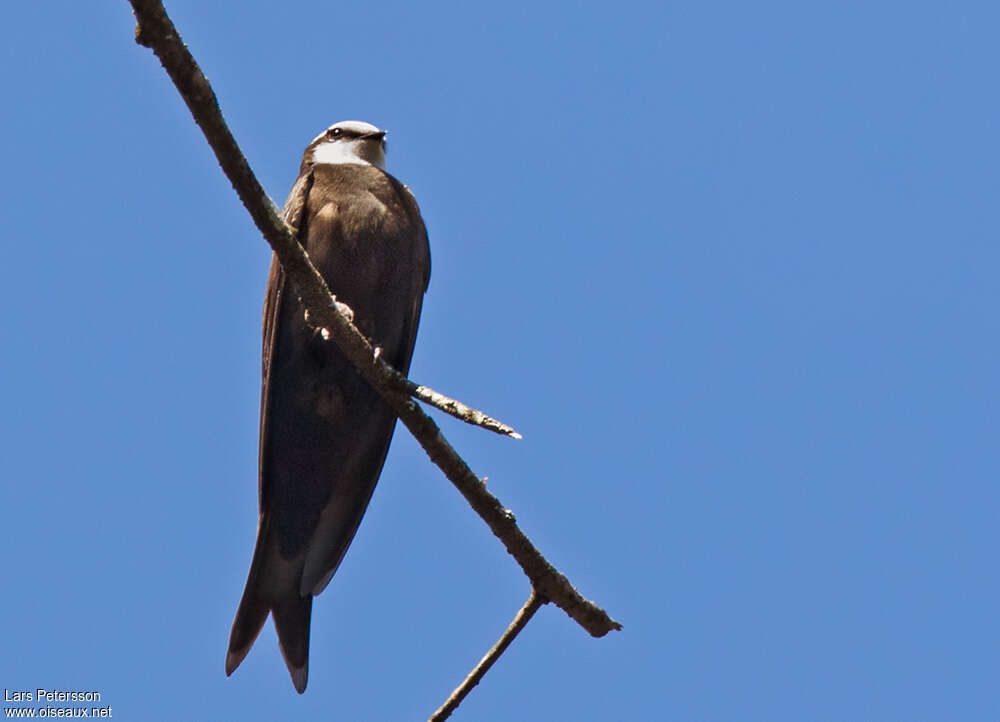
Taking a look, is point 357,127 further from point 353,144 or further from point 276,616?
point 276,616

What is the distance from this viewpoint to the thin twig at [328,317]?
3.37 m

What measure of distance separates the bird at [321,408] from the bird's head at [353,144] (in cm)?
122

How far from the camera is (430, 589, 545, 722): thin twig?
462 centimetres

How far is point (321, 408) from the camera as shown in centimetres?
611

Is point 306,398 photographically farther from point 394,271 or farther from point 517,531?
point 517,531

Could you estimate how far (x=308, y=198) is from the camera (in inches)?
254

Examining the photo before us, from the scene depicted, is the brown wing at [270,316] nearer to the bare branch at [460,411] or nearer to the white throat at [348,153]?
the white throat at [348,153]

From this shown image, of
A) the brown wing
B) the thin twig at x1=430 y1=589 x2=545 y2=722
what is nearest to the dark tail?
the brown wing

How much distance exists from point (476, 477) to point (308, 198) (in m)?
2.47

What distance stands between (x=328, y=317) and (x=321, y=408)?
1.83 m

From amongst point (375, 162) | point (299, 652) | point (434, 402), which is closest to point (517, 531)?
point (434, 402)

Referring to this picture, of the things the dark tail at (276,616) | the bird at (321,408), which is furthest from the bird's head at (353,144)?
the dark tail at (276,616)

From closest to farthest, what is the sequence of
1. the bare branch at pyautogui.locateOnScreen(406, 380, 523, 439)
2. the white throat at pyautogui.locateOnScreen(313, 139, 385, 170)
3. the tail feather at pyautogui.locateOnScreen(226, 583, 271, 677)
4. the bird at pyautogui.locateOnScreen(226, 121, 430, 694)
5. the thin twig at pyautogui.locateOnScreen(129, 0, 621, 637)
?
the thin twig at pyautogui.locateOnScreen(129, 0, 621, 637) < the bare branch at pyautogui.locateOnScreen(406, 380, 523, 439) < the tail feather at pyautogui.locateOnScreen(226, 583, 271, 677) < the bird at pyautogui.locateOnScreen(226, 121, 430, 694) < the white throat at pyautogui.locateOnScreen(313, 139, 385, 170)

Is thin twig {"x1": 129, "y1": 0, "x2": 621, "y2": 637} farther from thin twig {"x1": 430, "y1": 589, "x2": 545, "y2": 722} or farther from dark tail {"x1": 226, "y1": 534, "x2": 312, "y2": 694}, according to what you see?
dark tail {"x1": 226, "y1": 534, "x2": 312, "y2": 694}
